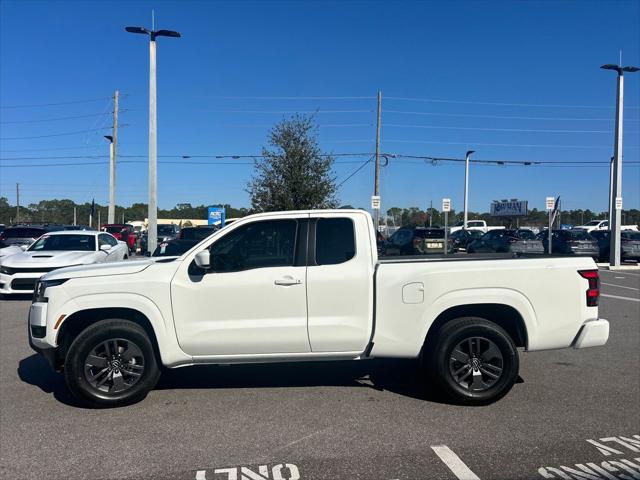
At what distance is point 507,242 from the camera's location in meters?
26.4

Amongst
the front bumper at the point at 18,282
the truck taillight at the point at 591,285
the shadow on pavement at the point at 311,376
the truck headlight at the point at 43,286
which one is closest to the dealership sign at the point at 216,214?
the front bumper at the point at 18,282

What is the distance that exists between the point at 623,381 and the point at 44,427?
6023 mm

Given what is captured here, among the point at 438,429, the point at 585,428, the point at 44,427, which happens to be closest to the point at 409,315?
the point at 438,429

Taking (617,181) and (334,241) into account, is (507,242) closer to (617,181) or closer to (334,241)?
(617,181)

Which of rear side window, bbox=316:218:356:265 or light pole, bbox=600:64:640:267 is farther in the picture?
light pole, bbox=600:64:640:267

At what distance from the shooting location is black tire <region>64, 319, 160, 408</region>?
5070 millimetres

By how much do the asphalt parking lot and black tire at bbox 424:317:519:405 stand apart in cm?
16

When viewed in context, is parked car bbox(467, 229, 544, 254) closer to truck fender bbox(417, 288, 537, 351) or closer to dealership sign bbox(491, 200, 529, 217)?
Result: truck fender bbox(417, 288, 537, 351)

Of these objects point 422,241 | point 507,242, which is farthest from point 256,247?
point 507,242

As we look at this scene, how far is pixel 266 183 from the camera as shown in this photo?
75.2ft

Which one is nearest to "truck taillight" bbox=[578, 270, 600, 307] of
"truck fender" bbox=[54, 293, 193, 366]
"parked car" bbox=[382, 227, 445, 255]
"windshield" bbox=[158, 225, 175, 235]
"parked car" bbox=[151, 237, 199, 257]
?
"truck fender" bbox=[54, 293, 193, 366]

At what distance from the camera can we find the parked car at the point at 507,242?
25.4 m

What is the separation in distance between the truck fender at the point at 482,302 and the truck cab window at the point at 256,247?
1.47 metres

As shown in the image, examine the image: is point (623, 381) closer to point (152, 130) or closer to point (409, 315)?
point (409, 315)
